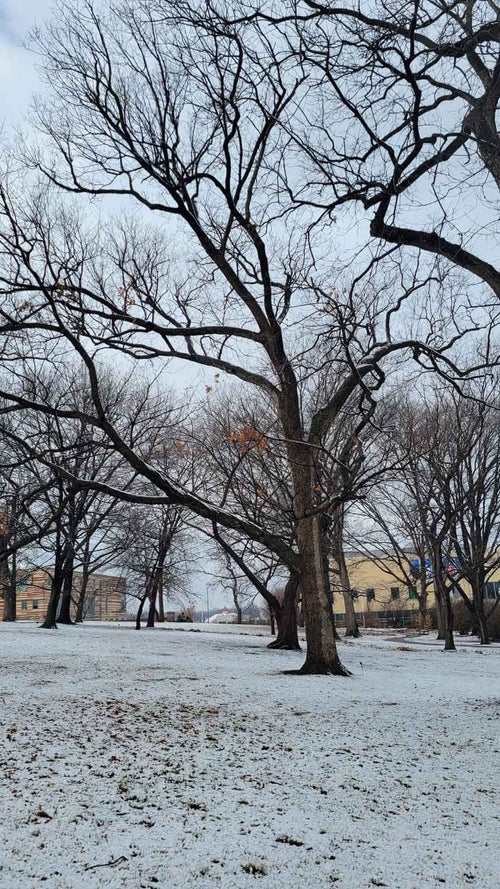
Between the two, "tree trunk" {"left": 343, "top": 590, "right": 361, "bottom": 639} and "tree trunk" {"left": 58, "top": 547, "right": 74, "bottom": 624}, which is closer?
"tree trunk" {"left": 58, "top": 547, "right": 74, "bottom": 624}

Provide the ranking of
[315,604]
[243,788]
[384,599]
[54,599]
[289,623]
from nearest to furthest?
[243,788] < [315,604] < [289,623] < [54,599] < [384,599]

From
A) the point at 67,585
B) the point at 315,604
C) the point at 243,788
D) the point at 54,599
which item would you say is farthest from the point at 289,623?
the point at 243,788

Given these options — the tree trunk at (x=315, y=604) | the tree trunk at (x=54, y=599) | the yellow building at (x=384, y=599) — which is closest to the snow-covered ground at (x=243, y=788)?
the tree trunk at (x=315, y=604)

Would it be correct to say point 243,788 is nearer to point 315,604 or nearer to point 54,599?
point 315,604

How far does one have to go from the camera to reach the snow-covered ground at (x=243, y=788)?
264 centimetres

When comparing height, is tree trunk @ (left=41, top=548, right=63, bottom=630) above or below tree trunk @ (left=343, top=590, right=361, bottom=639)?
above

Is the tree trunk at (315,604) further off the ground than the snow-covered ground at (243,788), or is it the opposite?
the tree trunk at (315,604)

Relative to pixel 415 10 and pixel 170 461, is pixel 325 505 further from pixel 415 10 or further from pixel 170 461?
pixel 170 461

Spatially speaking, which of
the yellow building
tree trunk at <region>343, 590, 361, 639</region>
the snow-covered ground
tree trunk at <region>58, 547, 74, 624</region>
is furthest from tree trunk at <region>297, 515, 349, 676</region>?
the yellow building

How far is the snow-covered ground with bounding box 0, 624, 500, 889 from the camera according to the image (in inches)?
104

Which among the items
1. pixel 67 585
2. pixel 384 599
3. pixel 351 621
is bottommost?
pixel 351 621

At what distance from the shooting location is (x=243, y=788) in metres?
3.71

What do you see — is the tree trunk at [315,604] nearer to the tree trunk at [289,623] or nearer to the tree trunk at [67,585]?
the tree trunk at [289,623]

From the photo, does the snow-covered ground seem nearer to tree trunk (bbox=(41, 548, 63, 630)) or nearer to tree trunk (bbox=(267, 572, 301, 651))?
tree trunk (bbox=(267, 572, 301, 651))
